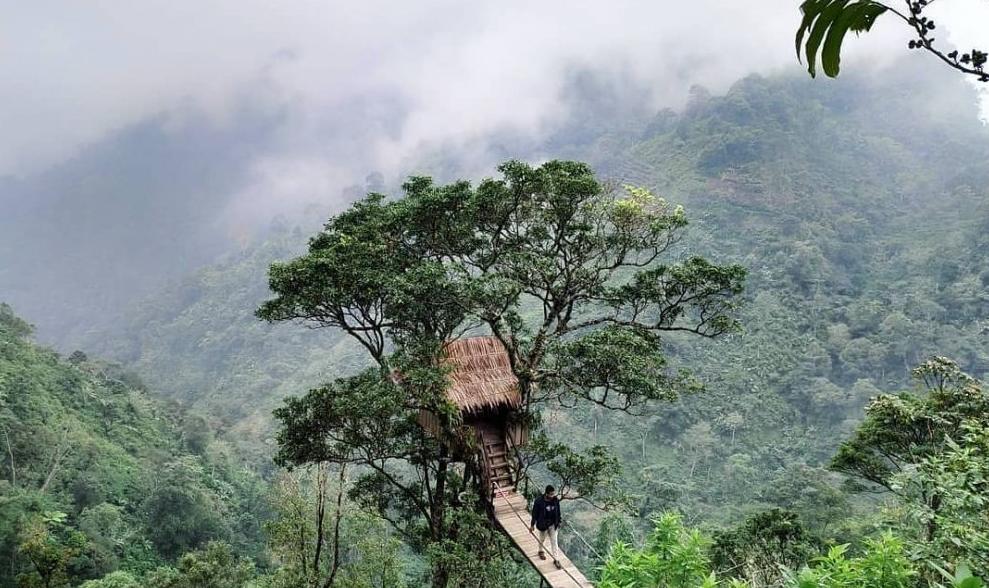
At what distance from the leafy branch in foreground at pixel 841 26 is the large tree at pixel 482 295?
4190mm

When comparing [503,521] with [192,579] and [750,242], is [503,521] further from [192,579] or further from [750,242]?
[750,242]

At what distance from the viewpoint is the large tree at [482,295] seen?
6.14 meters

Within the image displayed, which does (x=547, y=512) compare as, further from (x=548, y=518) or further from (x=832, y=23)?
(x=832, y=23)

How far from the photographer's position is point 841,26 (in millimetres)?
1608

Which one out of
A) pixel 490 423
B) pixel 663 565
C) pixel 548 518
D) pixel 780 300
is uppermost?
pixel 780 300

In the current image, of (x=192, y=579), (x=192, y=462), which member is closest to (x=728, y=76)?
(x=192, y=462)

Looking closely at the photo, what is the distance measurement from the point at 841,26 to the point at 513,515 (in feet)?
19.8

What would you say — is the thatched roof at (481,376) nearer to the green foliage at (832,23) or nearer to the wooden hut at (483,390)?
the wooden hut at (483,390)

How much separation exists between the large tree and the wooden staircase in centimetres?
38

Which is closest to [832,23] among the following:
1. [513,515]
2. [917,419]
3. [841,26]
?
[841,26]

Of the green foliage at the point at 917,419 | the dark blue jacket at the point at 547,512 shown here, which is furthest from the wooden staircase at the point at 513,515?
the green foliage at the point at 917,419

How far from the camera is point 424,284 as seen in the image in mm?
5945

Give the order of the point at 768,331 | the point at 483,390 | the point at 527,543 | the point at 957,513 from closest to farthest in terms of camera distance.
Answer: the point at 957,513
the point at 527,543
the point at 483,390
the point at 768,331

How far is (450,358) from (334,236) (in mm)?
1916
